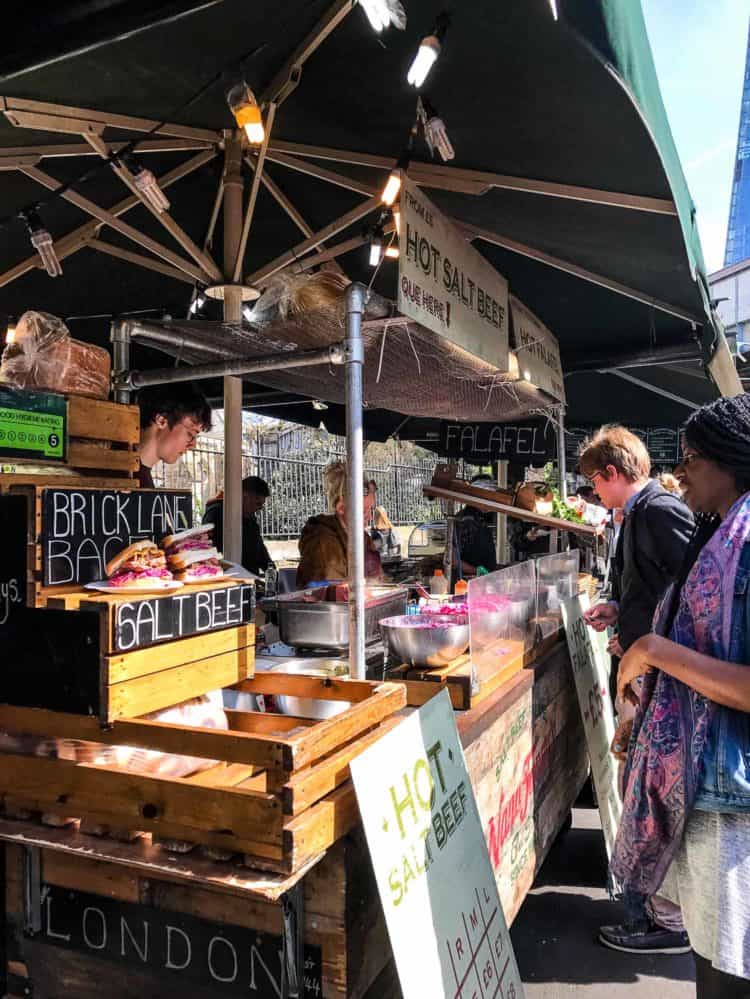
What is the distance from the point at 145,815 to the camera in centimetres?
144

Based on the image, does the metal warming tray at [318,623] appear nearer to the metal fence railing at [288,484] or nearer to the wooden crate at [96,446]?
the wooden crate at [96,446]

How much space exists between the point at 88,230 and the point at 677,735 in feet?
14.4

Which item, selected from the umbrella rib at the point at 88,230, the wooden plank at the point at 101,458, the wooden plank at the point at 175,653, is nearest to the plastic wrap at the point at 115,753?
the wooden plank at the point at 175,653

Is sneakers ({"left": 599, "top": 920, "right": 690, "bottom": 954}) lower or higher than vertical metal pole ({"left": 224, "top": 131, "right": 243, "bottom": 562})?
lower

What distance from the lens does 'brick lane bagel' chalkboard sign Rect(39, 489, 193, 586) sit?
161cm

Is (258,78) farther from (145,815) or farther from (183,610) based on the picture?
(145,815)

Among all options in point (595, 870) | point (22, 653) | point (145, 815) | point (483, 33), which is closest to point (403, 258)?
point (483, 33)

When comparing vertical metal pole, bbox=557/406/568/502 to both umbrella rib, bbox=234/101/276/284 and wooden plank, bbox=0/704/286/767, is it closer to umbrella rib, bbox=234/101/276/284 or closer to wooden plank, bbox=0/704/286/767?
umbrella rib, bbox=234/101/276/284

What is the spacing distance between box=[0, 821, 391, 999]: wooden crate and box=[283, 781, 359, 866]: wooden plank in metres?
0.04

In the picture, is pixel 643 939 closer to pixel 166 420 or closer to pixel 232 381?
pixel 166 420

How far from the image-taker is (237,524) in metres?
3.94

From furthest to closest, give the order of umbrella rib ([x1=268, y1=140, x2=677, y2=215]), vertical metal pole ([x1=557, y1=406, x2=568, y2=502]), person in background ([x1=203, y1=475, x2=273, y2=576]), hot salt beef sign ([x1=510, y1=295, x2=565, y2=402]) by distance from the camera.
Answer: person in background ([x1=203, y1=475, x2=273, y2=576]) → vertical metal pole ([x1=557, y1=406, x2=568, y2=502]) → hot salt beef sign ([x1=510, y1=295, x2=565, y2=402]) → umbrella rib ([x1=268, y1=140, x2=677, y2=215])

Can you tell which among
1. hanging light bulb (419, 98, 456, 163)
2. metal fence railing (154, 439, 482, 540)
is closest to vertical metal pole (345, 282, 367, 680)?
hanging light bulb (419, 98, 456, 163)

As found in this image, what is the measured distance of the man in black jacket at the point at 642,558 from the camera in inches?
118
